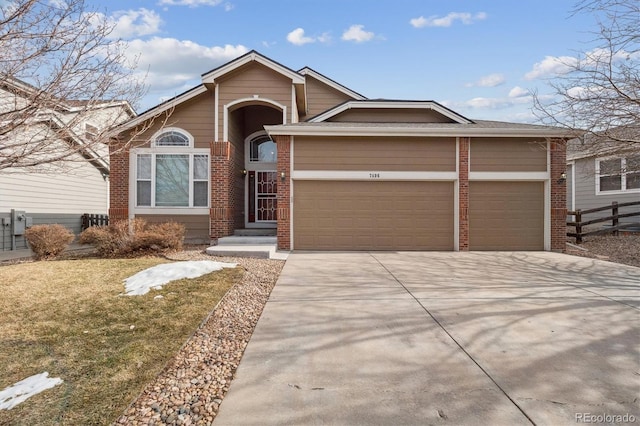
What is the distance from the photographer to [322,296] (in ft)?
18.3

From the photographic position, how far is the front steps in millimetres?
9398

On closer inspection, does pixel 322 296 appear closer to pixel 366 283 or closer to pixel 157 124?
pixel 366 283

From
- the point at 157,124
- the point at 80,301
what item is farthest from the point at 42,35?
the point at 157,124

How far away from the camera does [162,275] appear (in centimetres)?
638

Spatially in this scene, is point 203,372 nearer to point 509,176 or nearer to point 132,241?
point 132,241

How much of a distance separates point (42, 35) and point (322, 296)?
5093 millimetres

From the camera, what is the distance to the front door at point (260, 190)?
14141 millimetres

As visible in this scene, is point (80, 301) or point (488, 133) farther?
point (488, 133)

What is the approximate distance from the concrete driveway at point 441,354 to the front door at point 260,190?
25.7 feet

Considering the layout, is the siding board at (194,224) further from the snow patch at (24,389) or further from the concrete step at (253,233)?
the snow patch at (24,389)

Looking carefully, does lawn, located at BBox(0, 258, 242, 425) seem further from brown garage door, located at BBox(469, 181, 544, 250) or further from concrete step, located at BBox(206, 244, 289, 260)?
brown garage door, located at BBox(469, 181, 544, 250)

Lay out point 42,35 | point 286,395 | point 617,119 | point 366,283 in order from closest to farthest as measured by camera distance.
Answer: point 286,395 → point 42,35 → point 366,283 → point 617,119

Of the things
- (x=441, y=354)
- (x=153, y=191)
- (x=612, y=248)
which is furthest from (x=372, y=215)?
(x=441, y=354)

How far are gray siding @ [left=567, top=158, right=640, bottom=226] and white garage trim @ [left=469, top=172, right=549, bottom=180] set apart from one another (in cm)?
579
